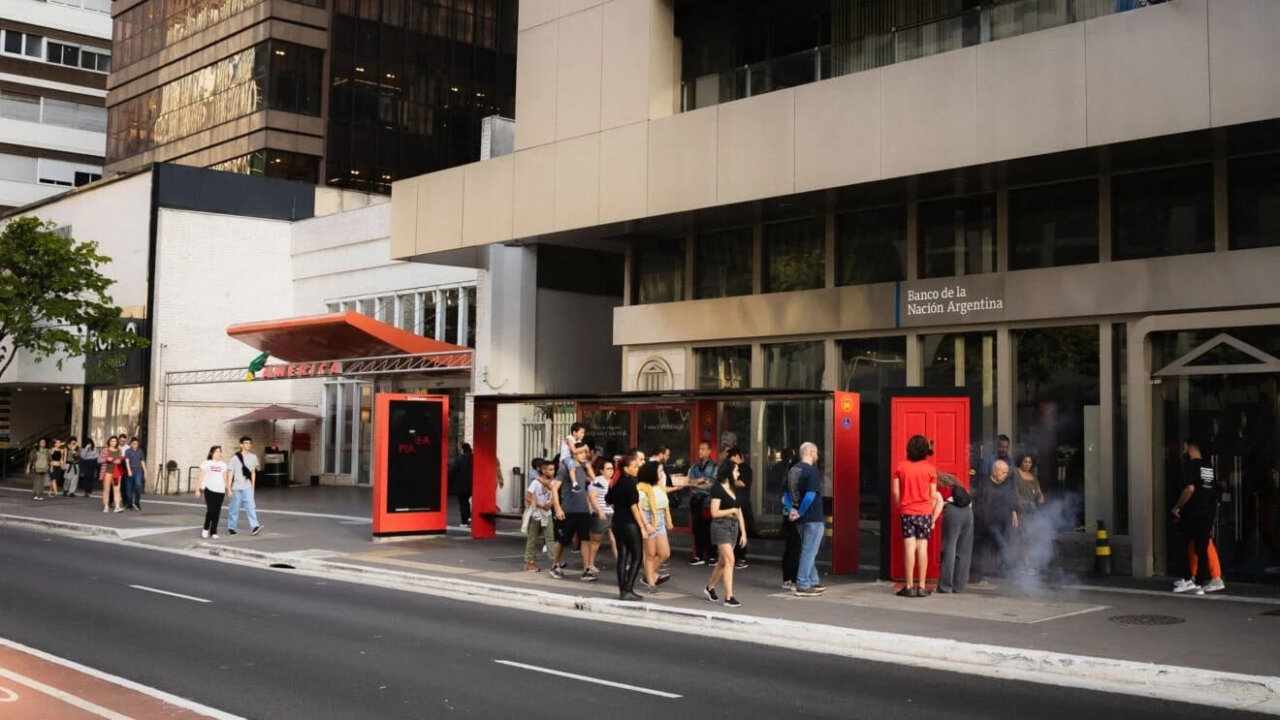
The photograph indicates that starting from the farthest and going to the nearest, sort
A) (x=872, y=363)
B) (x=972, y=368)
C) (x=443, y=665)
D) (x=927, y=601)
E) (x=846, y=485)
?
(x=872, y=363) → (x=972, y=368) → (x=846, y=485) → (x=927, y=601) → (x=443, y=665)

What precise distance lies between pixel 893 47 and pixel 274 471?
28.2 m

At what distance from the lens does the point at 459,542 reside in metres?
22.5

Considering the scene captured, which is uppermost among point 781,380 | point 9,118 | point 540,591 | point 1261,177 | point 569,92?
point 9,118

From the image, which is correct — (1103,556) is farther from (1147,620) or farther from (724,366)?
(724,366)

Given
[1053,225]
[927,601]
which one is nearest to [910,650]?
[927,601]

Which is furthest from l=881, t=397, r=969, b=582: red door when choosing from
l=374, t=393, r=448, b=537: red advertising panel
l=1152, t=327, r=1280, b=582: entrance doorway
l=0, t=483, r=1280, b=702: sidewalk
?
l=374, t=393, r=448, b=537: red advertising panel

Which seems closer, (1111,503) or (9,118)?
→ (1111,503)

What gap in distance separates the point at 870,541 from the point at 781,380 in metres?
3.39

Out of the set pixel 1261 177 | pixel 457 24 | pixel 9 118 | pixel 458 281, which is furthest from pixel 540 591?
pixel 9 118

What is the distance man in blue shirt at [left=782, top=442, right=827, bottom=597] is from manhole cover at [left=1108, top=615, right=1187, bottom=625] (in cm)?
358

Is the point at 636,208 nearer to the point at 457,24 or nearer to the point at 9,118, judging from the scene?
the point at 457,24

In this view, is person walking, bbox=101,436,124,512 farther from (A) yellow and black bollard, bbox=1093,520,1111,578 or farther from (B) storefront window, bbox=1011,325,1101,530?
(A) yellow and black bollard, bbox=1093,520,1111,578

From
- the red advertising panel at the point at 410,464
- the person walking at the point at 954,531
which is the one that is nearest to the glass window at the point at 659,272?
the red advertising panel at the point at 410,464

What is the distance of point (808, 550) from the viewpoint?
14969 mm
